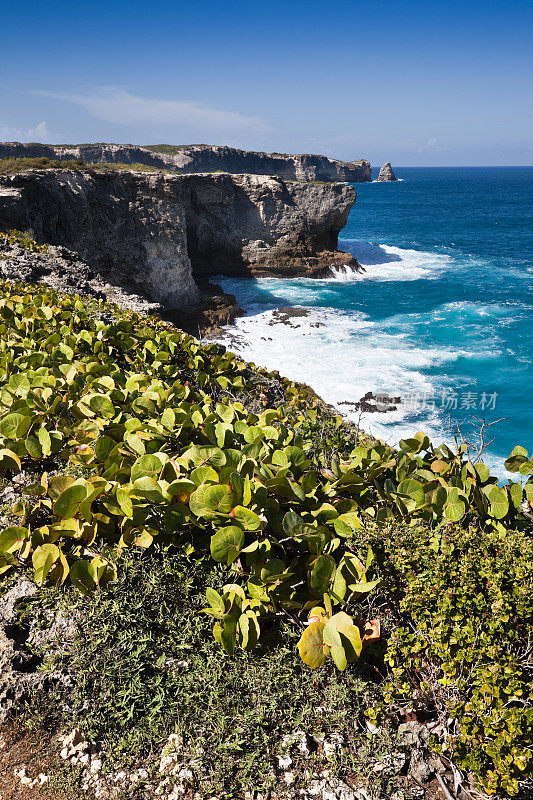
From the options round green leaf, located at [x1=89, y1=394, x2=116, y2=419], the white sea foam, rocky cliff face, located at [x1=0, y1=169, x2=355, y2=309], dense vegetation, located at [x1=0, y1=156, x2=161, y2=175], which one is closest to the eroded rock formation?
rocky cliff face, located at [x1=0, y1=169, x2=355, y2=309]

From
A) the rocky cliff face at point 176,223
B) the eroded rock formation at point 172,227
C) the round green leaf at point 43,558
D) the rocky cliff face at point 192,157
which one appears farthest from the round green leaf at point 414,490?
the rocky cliff face at point 192,157

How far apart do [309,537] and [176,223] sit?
32.3m

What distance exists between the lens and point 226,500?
246 cm

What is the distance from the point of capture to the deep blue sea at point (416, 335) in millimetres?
20047

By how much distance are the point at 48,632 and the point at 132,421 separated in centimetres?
139

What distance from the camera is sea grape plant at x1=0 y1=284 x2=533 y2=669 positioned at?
2521 millimetres

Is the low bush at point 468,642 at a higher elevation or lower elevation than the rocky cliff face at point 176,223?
lower

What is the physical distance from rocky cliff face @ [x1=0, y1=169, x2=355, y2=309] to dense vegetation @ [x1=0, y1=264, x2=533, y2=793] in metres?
11.7

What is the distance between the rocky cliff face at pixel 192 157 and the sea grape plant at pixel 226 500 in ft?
192

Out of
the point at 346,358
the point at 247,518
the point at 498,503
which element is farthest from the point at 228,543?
the point at 346,358

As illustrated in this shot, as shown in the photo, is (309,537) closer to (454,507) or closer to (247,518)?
(247,518)

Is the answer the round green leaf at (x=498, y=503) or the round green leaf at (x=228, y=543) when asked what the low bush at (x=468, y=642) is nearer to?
the round green leaf at (x=498, y=503)

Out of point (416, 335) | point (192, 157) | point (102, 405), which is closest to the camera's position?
point (102, 405)

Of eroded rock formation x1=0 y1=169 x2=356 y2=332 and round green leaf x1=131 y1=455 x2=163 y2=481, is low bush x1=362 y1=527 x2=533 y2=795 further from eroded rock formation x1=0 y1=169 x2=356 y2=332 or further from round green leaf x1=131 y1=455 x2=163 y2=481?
eroded rock formation x1=0 y1=169 x2=356 y2=332
